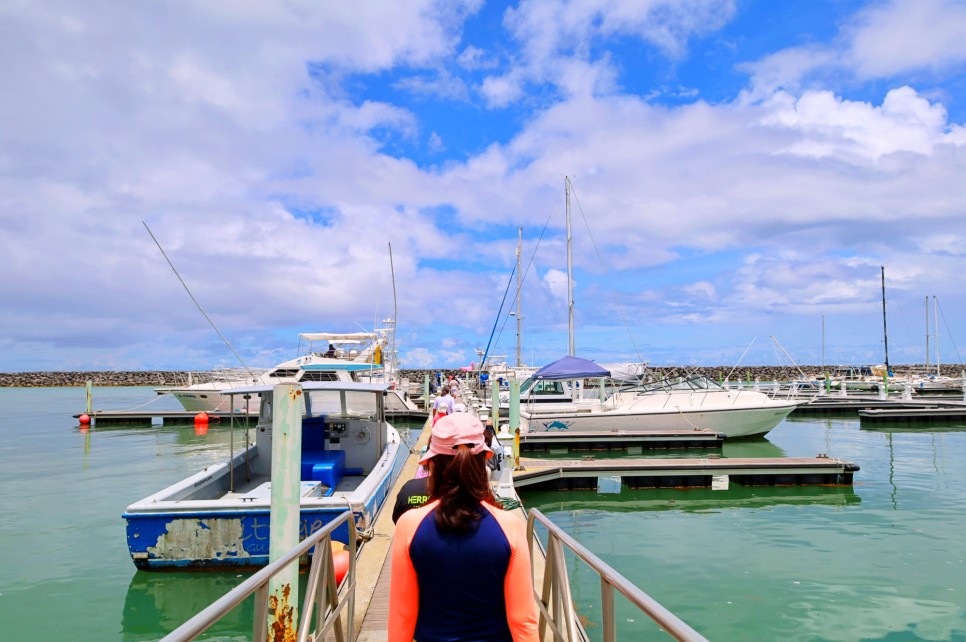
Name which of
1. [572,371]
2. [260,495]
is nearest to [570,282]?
[572,371]

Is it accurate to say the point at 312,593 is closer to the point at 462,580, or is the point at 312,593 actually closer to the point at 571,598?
the point at 571,598

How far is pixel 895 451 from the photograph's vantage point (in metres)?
21.5

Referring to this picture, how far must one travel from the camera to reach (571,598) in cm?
409

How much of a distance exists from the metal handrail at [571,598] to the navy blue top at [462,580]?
0.55 m

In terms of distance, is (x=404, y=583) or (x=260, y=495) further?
(x=260, y=495)

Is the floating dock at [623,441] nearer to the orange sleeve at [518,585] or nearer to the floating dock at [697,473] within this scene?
the floating dock at [697,473]

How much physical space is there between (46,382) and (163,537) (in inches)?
3943

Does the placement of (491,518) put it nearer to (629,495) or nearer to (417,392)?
(629,495)

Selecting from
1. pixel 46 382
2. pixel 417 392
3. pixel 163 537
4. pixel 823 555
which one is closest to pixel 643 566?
pixel 823 555

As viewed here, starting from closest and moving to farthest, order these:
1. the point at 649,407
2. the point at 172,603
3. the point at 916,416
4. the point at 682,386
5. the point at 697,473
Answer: the point at 172,603
the point at 697,473
the point at 649,407
the point at 682,386
the point at 916,416

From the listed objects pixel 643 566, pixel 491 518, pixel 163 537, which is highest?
pixel 491 518

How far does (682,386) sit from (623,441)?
4.09 m

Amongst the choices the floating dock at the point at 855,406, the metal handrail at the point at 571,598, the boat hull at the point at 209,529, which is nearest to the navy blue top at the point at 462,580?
the metal handrail at the point at 571,598

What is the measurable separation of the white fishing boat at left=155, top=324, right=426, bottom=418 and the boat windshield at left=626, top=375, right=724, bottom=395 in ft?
36.4
